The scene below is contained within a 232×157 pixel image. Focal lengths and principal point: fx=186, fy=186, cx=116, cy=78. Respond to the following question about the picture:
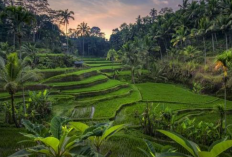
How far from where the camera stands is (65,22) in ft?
120

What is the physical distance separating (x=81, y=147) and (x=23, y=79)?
8.07 meters

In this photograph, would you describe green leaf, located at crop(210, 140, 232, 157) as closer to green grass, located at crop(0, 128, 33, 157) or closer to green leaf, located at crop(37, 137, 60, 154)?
green leaf, located at crop(37, 137, 60, 154)

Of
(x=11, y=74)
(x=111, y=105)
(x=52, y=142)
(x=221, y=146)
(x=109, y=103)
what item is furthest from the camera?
(x=109, y=103)

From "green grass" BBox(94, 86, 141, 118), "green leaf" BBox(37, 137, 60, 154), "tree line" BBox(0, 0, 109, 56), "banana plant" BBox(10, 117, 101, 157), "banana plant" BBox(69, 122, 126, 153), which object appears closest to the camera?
"green leaf" BBox(37, 137, 60, 154)

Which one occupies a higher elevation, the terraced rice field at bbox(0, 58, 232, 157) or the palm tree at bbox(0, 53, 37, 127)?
the palm tree at bbox(0, 53, 37, 127)

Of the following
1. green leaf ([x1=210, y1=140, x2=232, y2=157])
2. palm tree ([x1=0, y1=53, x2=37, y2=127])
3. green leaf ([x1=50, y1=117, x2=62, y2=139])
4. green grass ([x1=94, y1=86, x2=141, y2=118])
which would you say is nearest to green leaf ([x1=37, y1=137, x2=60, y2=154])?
green leaf ([x1=50, y1=117, x2=62, y2=139])

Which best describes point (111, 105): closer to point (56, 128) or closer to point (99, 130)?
point (56, 128)

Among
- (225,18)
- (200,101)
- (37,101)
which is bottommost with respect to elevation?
(200,101)

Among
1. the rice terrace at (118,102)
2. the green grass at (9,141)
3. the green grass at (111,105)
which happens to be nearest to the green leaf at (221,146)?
the rice terrace at (118,102)

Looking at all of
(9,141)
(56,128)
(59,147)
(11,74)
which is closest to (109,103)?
(11,74)

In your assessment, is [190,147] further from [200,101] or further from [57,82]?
[57,82]

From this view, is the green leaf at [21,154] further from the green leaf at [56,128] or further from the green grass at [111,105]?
the green grass at [111,105]

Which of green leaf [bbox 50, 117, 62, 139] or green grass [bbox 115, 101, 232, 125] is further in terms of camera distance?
green grass [bbox 115, 101, 232, 125]

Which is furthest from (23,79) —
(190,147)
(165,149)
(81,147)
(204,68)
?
(204,68)
